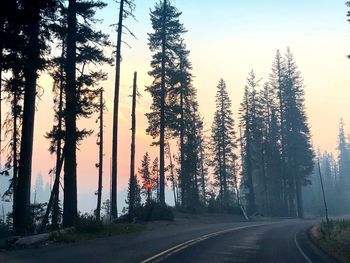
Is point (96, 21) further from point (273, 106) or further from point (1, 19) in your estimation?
point (273, 106)

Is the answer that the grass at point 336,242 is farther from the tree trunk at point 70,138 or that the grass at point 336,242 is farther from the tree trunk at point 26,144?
the tree trunk at point 26,144

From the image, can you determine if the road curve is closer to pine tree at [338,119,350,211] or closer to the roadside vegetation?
the roadside vegetation

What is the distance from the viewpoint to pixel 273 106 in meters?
64.8

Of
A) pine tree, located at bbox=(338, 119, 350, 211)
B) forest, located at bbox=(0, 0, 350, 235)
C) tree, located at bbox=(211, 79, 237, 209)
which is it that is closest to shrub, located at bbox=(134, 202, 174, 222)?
forest, located at bbox=(0, 0, 350, 235)

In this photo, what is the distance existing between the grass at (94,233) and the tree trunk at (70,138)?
48.9 inches

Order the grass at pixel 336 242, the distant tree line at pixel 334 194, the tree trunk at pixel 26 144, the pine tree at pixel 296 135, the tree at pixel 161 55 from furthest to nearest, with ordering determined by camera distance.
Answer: the distant tree line at pixel 334 194 → the pine tree at pixel 296 135 → the tree at pixel 161 55 → the tree trunk at pixel 26 144 → the grass at pixel 336 242

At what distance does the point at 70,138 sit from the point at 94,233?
15.9 feet

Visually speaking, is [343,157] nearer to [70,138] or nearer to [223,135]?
[223,135]

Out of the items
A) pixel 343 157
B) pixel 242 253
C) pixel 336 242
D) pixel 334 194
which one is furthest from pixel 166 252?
pixel 343 157

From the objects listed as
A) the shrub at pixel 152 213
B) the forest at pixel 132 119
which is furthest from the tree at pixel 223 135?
the shrub at pixel 152 213

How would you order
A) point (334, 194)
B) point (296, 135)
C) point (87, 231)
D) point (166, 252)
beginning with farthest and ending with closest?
point (334, 194)
point (296, 135)
point (87, 231)
point (166, 252)

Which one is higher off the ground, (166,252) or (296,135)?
(296,135)

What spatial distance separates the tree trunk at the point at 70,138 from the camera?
19.9 meters

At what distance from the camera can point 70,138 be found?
20.0m
